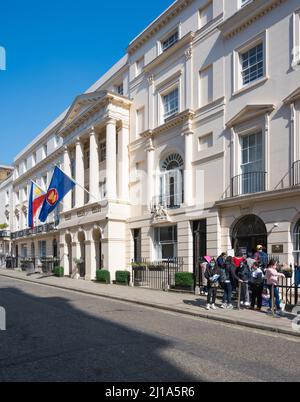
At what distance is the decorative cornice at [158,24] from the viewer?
68.5 feet

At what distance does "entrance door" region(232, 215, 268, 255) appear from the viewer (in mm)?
15750

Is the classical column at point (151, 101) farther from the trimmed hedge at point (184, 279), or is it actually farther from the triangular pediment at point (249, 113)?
the trimmed hedge at point (184, 279)

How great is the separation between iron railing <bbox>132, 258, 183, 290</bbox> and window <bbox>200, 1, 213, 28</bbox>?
40.3 ft

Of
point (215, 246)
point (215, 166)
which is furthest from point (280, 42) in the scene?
point (215, 246)

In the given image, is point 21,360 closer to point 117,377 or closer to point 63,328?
point 117,377

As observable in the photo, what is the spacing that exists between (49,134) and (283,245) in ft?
98.9

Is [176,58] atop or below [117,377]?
atop

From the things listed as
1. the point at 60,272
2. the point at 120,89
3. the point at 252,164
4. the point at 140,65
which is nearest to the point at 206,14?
the point at 140,65

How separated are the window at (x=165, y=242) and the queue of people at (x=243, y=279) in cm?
734

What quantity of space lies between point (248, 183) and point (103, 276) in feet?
35.9

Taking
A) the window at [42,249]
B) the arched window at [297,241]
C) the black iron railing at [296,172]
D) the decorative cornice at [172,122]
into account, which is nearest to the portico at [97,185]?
the decorative cornice at [172,122]

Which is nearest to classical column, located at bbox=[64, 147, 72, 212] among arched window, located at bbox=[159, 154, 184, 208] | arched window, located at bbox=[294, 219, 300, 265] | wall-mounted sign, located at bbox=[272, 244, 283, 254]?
arched window, located at bbox=[159, 154, 184, 208]

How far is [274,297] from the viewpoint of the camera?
11.4 metres
